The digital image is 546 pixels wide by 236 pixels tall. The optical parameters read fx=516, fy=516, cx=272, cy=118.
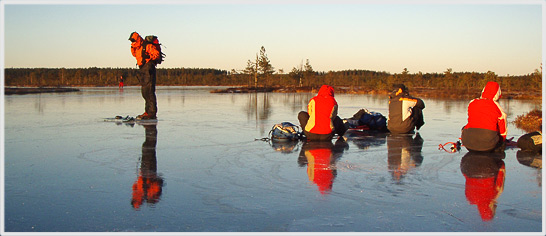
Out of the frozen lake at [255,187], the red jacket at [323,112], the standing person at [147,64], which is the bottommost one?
the frozen lake at [255,187]

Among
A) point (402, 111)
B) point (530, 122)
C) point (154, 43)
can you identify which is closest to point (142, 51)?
point (154, 43)

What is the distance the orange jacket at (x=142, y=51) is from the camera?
17086mm

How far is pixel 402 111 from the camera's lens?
1348 centimetres

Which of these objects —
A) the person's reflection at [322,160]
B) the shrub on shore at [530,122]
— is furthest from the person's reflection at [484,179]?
the shrub on shore at [530,122]

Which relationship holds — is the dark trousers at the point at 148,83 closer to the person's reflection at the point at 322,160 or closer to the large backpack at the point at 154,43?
the large backpack at the point at 154,43

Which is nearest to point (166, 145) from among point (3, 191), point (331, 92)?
point (331, 92)

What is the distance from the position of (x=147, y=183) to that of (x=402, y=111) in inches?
317

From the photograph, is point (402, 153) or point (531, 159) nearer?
point (531, 159)

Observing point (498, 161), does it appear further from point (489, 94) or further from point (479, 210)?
point (479, 210)

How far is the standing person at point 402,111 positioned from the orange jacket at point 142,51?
8.19 metres

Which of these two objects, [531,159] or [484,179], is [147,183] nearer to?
[484,179]

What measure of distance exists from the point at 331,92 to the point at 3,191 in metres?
7.30

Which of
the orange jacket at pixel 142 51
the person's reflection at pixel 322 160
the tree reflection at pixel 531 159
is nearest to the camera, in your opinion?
the person's reflection at pixel 322 160

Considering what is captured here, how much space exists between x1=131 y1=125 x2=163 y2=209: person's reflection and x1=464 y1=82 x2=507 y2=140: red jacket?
6.33 meters
